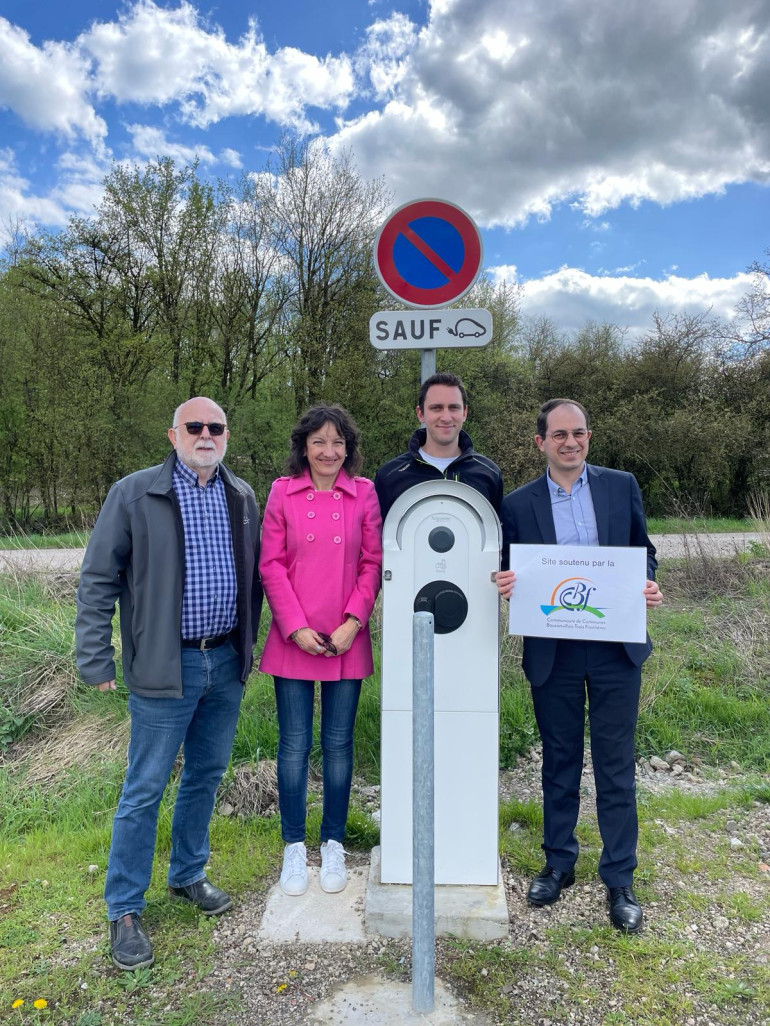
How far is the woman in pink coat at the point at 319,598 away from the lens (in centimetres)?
297

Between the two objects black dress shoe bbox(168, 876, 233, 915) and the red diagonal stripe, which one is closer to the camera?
black dress shoe bbox(168, 876, 233, 915)

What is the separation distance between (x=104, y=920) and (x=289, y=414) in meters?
13.2

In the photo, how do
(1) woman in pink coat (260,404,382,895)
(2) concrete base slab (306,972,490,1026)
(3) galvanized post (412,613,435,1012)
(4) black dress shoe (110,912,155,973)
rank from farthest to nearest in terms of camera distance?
(1) woman in pink coat (260,404,382,895) → (4) black dress shoe (110,912,155,973) → (2) concrete base slab (306,972,490,1026) → (3) galvanized post (412,613,435,1012)

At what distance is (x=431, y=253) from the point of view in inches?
135

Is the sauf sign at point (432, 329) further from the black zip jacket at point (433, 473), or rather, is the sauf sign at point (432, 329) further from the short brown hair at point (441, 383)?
the black zip jacket at point (433, 473)

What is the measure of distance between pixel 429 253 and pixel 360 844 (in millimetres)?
3014

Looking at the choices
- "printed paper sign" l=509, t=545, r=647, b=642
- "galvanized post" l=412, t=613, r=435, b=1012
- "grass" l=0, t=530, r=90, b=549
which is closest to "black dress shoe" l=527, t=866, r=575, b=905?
"galvanized post" l=412, t=613, r=435, b=1012

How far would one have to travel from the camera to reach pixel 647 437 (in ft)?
59.4

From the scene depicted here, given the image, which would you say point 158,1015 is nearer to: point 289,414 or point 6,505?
point 289,414

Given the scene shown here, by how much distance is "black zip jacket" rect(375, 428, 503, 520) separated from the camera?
3.13 meters

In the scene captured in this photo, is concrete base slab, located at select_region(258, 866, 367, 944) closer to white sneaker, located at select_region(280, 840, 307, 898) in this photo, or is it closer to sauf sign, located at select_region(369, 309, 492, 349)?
white sneaker, located at select_region(280, 840, 307, 898)

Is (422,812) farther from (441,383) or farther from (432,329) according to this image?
(432,329)

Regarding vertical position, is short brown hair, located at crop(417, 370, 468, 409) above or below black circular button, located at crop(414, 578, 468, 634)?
above

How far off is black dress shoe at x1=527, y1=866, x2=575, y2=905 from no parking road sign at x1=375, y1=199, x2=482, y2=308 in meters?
2.70
